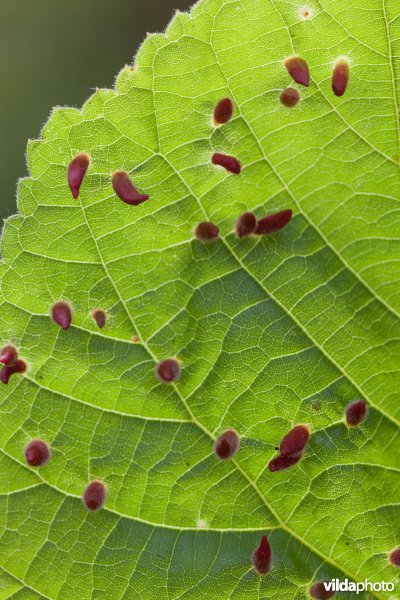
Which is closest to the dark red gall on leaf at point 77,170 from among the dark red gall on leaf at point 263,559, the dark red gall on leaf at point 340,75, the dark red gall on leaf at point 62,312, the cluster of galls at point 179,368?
the cluster of galls at point 179,368

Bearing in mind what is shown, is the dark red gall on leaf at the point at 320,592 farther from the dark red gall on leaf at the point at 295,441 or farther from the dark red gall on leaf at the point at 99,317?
the dark red gall on leaf at the point at 99,317

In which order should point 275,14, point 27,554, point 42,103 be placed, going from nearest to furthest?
point 275,14, point 27,554, point 42,103

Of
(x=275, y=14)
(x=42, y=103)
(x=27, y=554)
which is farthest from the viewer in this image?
(x=42, y=103)

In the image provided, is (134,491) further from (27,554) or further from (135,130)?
(135,130)

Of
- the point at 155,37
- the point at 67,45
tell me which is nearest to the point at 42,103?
the point at 67,45

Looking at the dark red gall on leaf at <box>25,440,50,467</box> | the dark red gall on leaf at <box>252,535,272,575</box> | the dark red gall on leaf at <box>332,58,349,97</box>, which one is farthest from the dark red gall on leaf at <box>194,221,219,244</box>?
the dark red gall on leaf at <box>252,535,272,575</box>

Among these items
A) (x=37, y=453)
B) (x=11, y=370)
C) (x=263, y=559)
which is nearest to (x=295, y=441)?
(x=263, y=559)
